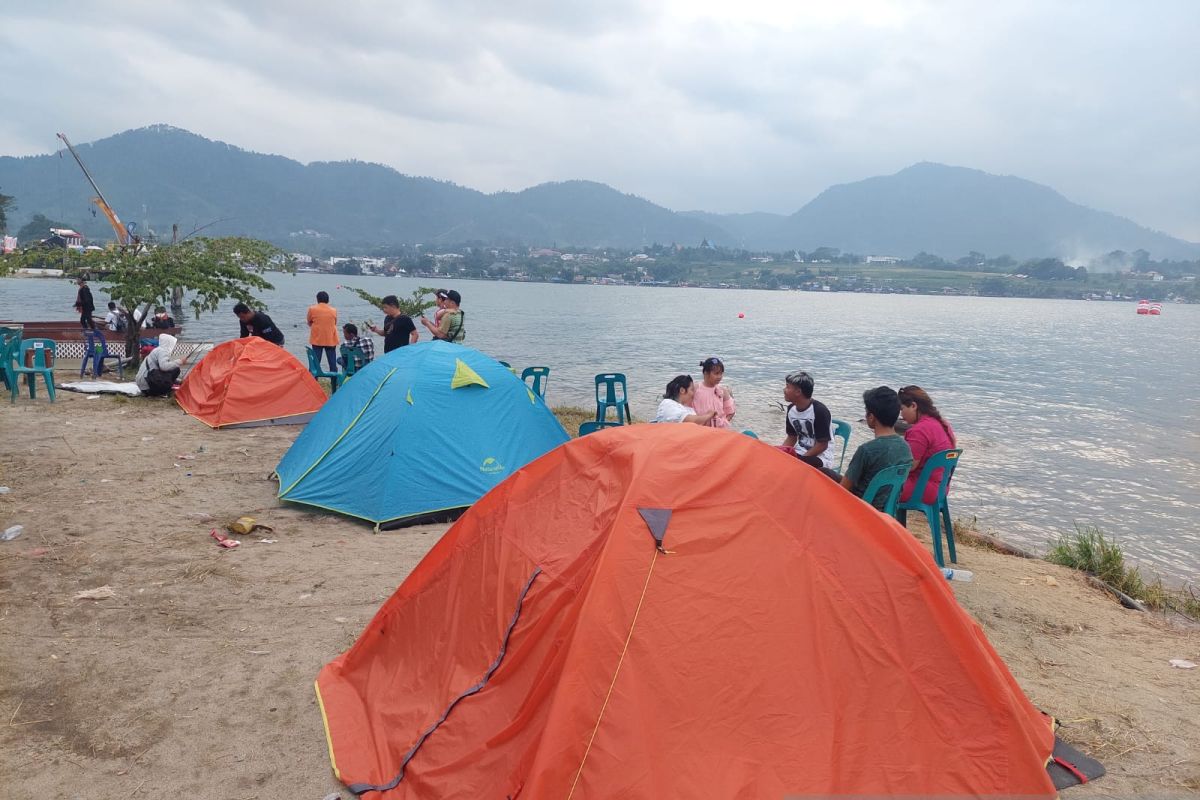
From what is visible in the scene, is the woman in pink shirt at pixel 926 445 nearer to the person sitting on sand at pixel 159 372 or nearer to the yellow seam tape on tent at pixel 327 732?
the yellow seam tape on tent at pixel 327 732

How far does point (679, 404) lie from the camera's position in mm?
7711

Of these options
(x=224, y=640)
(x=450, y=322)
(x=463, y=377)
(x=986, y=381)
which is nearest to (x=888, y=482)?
(x=463, y=377)

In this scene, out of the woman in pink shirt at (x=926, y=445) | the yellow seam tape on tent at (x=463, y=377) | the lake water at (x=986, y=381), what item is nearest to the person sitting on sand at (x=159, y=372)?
the yellow seam tape on tent at (x=463, y=377)

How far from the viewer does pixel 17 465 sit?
8.56 m

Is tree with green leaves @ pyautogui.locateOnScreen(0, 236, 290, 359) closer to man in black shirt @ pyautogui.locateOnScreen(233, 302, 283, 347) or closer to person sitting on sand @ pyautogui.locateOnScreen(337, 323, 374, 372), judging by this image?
man in black shirt @ pyautogui.locateOnScreen(233, 302, 283, 347)

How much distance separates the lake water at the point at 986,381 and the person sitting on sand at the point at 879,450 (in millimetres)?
5983

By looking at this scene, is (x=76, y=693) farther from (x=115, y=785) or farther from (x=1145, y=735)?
(x=1145, y=735)

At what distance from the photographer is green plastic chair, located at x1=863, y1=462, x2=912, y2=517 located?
225 inches

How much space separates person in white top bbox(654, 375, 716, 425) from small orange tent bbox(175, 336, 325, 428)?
6390mm

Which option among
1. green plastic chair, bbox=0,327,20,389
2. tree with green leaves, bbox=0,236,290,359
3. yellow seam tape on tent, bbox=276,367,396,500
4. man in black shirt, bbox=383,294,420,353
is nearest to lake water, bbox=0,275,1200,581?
tree with green leaves, bbox=0,236,290,359

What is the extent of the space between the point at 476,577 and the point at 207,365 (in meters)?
9.87

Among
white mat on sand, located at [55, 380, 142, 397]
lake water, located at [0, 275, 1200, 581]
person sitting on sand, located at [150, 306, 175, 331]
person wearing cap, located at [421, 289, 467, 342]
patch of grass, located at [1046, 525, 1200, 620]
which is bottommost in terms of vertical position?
lake water, located at [0, 275, 1200, 581]

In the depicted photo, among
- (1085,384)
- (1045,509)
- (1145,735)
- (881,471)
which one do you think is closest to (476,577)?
(881,471)

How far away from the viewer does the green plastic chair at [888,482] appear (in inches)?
225
